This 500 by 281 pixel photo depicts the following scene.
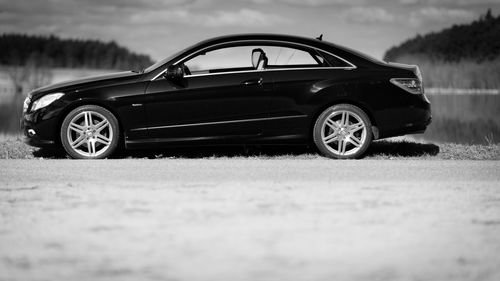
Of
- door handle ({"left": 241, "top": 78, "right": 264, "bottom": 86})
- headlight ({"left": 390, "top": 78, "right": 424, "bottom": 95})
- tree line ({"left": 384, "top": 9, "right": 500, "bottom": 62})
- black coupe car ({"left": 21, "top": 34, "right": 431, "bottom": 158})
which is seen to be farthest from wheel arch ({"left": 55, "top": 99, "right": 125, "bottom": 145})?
tree line ({"left": 384, "top": 9, "right": 500, "bottom": 62})

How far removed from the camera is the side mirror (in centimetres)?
1076

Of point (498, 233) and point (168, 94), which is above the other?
point (168, 94)

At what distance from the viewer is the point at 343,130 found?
1098 centimetres

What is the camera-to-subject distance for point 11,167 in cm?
1048

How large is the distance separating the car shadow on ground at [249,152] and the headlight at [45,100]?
1.12 m

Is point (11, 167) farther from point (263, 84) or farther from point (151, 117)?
point (263, 84)

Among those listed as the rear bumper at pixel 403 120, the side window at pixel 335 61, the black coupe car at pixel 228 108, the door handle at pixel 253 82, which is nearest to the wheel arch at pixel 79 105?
the black coupe car at pixel 228 108

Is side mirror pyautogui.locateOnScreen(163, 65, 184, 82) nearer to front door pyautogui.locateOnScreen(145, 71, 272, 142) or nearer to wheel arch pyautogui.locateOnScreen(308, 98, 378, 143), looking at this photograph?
front door pyautogui.locateOnScreen(145, 71, 272, 142)

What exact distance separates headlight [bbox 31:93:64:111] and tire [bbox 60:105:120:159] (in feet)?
1.01

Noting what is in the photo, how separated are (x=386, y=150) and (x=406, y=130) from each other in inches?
74.7

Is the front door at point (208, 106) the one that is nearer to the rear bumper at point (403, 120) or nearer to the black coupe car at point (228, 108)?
the black coupe car at point (228, 108)

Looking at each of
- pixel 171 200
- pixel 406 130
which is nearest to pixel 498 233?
pixel 171 200

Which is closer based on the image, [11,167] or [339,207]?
[339,207]

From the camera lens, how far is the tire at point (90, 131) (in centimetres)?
1084
